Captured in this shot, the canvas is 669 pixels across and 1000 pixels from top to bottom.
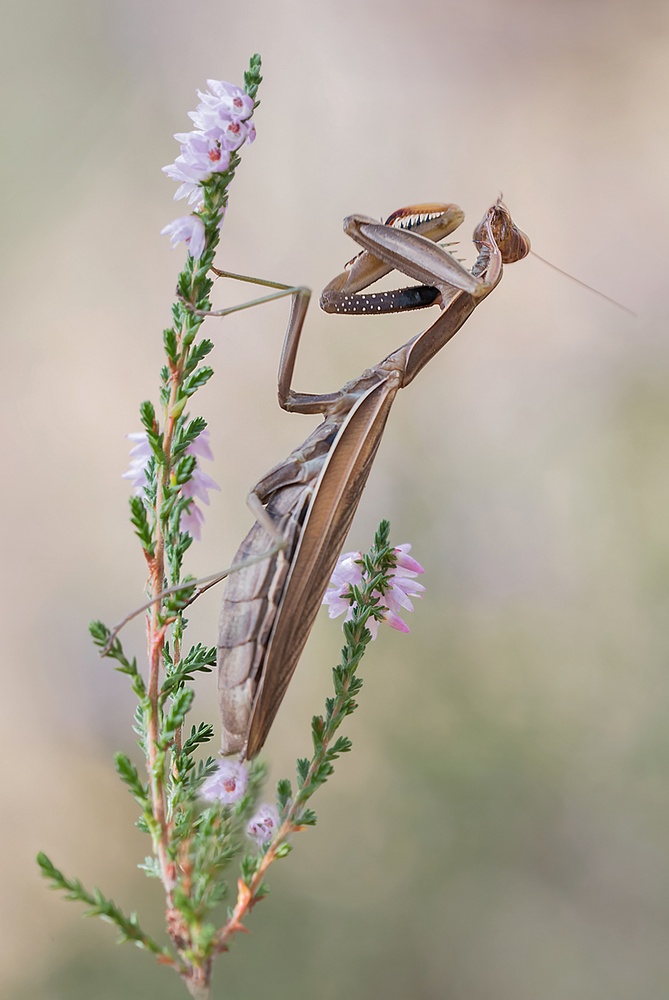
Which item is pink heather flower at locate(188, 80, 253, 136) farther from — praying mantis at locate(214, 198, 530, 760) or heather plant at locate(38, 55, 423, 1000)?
praying mantis at locate(214, 198, 530, 760)

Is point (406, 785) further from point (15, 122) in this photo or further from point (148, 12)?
point (148, 12)

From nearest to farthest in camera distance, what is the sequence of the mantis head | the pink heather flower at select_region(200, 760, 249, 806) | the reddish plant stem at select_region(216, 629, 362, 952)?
the reddish plant stem at select_region(216, 629, 362, 952) → the pink heather flower at select_region(200, 760, 249, 806) → the mantis head

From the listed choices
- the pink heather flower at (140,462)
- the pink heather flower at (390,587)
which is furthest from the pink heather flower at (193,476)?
the pink heather flower at (390,587)

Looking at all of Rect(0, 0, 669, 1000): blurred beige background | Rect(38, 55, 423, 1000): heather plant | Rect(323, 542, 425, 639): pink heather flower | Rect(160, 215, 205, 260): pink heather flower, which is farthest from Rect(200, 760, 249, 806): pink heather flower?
Rect(0, 0, 669, 1000): blurred beige background

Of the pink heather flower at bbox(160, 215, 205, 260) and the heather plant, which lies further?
the pink heather flower at bbox(160, 215, 205, 260)

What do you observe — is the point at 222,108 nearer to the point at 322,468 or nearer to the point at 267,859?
the point at 322,468

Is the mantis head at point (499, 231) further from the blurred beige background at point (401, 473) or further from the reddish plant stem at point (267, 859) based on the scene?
the blurred beige background at point (401, 473)
